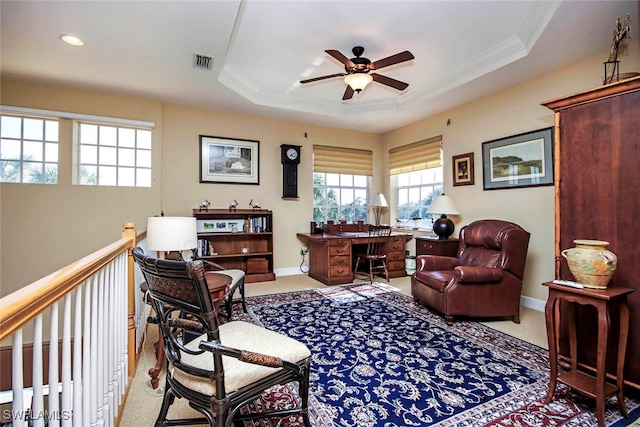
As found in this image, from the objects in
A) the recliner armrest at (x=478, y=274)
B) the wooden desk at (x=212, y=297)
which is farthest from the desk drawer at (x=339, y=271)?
the wooden desk at (x=212, y=297)

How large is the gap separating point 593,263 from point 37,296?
237cm

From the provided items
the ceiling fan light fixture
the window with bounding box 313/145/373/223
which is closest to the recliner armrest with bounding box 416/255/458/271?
the ceiling fan light fixture

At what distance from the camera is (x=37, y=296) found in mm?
764

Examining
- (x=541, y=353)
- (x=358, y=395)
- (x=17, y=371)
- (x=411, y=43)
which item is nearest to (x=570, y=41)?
(x=411, y=43)

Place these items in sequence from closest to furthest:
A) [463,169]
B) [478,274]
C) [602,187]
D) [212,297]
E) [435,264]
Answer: [602,187], [212,297], [478,274], [435,264], [463,169]

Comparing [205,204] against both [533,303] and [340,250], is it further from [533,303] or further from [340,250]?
[533,303]

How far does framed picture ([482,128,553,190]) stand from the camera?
3.50 m

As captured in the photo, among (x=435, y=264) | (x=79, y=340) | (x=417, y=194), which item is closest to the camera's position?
(x=79, y=340)

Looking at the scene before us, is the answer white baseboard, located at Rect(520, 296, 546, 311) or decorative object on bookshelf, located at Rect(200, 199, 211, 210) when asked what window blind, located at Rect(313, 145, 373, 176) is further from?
white baseboard, located at Rect(520, 296, 546, 311)

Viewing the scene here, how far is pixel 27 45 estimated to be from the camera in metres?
2.93

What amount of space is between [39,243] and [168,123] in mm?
2217

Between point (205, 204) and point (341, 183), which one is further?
point (341, 183)

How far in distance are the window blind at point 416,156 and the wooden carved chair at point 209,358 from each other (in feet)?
14.2

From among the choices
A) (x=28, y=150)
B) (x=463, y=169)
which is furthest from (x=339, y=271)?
(x=28, y=150)
